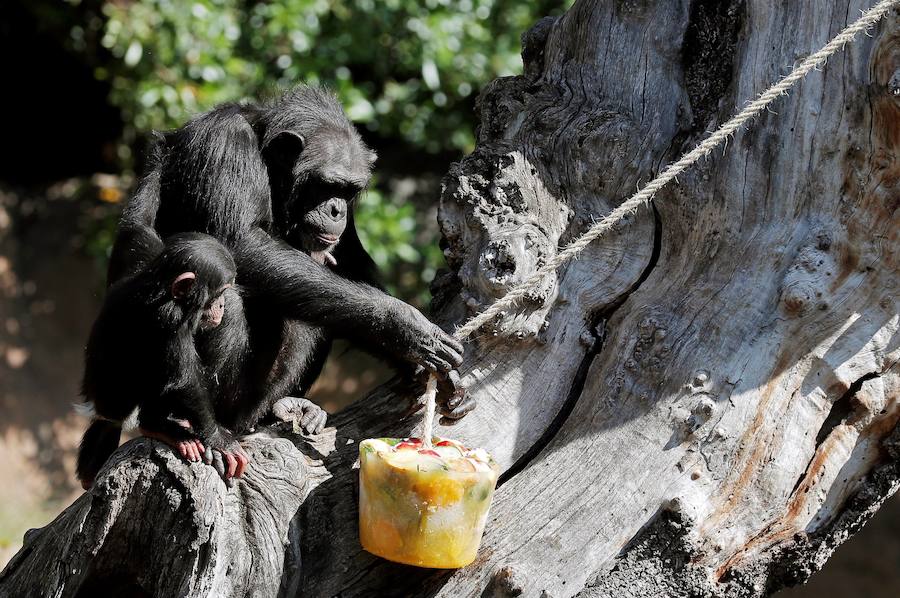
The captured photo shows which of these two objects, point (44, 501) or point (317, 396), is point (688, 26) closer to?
point (317, 396)

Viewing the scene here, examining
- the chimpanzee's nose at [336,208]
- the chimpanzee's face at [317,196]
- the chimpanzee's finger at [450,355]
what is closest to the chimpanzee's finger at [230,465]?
the chimpanzee's finger at [450,355]

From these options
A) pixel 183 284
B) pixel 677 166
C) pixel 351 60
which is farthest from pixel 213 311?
pixel 351 60

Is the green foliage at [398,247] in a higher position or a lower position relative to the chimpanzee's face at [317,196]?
lower

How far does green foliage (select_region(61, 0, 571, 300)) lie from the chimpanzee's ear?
249 cm

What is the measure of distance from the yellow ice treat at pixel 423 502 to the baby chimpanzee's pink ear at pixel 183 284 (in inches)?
36.9

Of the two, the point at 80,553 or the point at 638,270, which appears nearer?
the point at 80,553

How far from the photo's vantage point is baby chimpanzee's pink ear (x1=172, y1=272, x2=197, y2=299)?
10.9 feet

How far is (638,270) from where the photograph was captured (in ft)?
12.7

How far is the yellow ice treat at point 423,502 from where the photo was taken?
279cm

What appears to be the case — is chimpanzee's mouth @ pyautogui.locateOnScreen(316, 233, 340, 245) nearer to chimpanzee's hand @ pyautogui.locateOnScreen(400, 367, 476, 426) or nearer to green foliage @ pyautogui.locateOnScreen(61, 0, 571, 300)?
chimpanzee's hand @ pyautogui.locateOnScreen(400, 367, 476, 426)

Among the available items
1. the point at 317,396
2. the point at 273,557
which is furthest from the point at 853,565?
the point at 273,557

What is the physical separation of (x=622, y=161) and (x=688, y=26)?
796 mm

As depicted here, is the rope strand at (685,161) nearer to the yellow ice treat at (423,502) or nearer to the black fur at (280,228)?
the black fur at (280,228)

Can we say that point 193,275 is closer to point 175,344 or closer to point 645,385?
point 175,344
